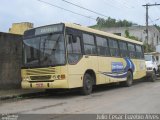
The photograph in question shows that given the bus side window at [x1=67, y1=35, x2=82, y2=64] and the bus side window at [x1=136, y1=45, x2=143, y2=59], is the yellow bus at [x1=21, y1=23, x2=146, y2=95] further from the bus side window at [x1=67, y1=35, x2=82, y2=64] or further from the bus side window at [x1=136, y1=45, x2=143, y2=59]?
the bus side window at [x1=136, y1=45, x2=143, y2=59]

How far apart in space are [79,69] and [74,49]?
0.91m

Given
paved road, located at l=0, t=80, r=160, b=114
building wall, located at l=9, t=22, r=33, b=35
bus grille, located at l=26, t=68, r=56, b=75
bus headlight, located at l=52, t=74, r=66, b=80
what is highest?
building wall, located at l=9, t=22, r=33, b=35

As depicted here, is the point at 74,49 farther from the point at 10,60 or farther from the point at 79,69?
the point at 10,60

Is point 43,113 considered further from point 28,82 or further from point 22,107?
point 28,82

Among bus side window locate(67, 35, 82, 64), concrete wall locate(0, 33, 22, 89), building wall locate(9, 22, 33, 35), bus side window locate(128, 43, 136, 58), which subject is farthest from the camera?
bus side window locate(128, 43, 136, 58)

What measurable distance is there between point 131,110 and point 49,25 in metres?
6.25

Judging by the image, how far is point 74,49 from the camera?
17.6 metres

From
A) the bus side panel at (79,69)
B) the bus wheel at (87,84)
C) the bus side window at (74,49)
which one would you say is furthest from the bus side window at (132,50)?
the bus side window at (74,49)

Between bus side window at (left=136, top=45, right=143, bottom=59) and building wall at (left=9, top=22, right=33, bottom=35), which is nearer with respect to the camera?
building wall at (left=9, top=22, right=33, bottom=35)

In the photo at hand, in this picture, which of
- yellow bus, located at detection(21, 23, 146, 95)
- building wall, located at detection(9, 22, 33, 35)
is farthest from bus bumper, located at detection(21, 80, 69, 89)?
building wall, located at detection(9, 22, 33, 35)

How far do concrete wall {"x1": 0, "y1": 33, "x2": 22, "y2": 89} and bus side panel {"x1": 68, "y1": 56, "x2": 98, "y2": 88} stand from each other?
Answer: 13.8 ft

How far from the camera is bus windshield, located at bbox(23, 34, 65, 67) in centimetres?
1688

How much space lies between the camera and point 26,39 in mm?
18078

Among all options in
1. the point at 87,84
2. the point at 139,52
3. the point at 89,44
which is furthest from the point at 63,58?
the point at 139,52
